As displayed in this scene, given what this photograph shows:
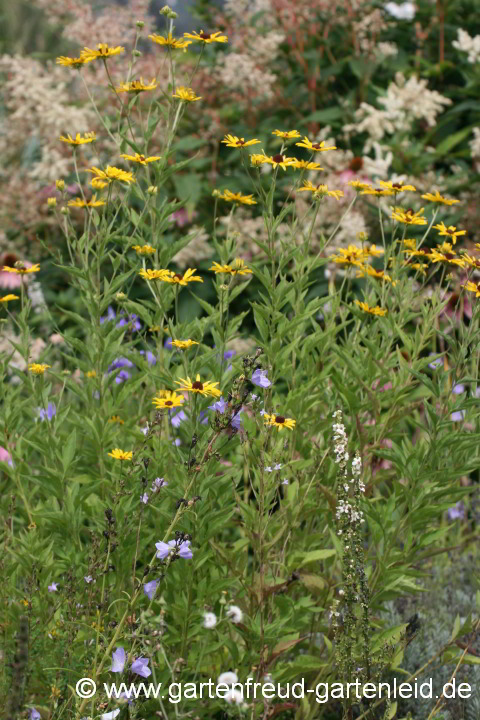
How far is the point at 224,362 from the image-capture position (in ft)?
7.43

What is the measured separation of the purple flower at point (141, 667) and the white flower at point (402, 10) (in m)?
4.70

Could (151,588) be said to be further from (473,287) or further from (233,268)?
(473,287)

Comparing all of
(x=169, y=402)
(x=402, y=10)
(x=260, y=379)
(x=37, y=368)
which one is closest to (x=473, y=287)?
(x=260, y=379)

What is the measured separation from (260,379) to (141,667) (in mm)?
649

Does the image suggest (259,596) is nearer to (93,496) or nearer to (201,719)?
(201,719)

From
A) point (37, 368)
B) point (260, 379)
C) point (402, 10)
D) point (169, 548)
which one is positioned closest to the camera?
point (169, 548)

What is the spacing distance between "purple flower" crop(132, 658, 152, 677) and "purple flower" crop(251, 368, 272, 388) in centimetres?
62

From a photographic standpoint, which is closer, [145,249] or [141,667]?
[141,667]

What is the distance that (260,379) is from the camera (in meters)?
1.95

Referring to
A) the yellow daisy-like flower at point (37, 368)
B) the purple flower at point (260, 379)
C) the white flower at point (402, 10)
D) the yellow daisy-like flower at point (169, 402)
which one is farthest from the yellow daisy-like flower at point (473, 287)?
the white flower at point (402, 10)

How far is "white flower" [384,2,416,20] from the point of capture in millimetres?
5406

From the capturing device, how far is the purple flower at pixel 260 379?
1.94 m

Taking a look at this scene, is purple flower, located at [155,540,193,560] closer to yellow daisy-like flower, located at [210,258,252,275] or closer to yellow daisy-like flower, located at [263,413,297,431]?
yellow daisy-like flower, located at [263,413,297,431]

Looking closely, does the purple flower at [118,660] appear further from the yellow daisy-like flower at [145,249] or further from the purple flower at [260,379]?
the yellow daisy-like flower at [145,249]
